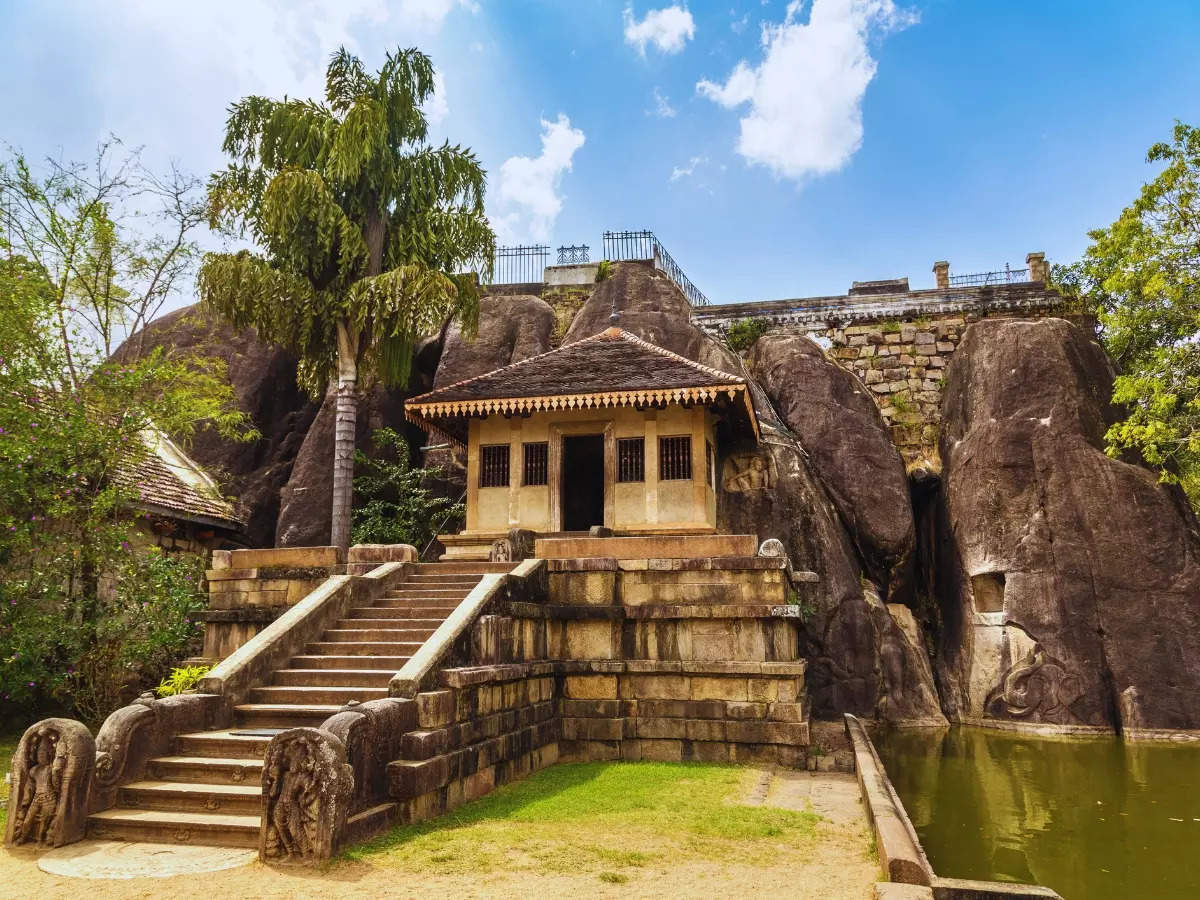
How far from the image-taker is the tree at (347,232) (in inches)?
635

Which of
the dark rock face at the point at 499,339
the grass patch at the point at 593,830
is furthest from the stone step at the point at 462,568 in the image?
the dark rock face at the point at 499,339

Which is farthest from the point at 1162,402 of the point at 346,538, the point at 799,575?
the point at 346,538

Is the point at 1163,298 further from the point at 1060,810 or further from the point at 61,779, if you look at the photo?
the point at 61,779

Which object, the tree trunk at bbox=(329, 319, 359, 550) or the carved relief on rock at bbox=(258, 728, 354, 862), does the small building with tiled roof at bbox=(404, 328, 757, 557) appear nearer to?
the tree trunk at bbox=(329, 319, 359, 550)

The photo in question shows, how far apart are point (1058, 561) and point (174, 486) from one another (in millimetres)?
18605


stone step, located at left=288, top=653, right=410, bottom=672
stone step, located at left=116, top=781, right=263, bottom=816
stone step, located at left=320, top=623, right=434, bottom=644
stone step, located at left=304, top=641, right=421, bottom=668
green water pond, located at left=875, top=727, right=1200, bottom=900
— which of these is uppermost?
stone step, located at left=320, top=623, right=434, bottom=644

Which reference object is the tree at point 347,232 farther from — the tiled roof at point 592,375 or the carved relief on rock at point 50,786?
the carved relief on rock at point 50,786

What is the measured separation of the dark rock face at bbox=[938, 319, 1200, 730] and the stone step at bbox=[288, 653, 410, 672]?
13.8 metres

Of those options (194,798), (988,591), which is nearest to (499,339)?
(988,591)

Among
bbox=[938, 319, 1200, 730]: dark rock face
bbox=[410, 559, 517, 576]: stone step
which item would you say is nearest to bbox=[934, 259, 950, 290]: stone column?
bbox=[938, 319, 1200, 730]: dark rock face

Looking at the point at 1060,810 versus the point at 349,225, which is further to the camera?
the point at 349,225

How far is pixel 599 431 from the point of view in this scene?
50.5 ft

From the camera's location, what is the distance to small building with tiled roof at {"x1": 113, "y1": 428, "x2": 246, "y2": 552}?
611 inches

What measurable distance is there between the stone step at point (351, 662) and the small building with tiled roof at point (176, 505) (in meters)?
6.35
